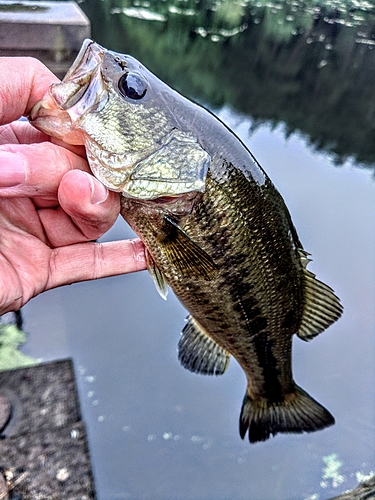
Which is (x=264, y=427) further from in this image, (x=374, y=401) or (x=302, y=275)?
(x=374, y=401)

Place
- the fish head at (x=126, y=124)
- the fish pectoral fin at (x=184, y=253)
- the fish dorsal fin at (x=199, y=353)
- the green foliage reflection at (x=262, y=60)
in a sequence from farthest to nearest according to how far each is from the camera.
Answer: the green foliage reflection at (x=262, y=60) < the fish dorsal fin at (x=199, y=353) < the fish pectoral fin at (x=184, y=253) < the fish head at (x=126, y=124)

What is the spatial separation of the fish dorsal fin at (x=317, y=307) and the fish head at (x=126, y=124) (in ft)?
2.30

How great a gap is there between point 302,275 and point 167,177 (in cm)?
71

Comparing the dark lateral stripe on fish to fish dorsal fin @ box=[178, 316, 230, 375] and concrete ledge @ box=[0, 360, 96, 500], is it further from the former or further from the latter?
concrete ledge @ box=[0, 360, 96, 500]

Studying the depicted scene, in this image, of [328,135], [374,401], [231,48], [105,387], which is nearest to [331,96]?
[328,135]

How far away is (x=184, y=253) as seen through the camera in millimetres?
1369

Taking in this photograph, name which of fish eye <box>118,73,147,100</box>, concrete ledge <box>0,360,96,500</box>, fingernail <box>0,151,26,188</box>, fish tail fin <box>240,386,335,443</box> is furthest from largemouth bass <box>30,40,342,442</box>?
concrete ledge <box>0,360,96,500</box>

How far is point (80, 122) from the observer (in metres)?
1.13

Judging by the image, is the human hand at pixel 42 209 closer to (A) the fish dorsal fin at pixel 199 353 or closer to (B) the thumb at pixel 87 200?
(B) the thumb at pixel 87 200

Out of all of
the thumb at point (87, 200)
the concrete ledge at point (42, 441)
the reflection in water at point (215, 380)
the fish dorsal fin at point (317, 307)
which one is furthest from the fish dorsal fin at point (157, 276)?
the reflection in water at point (215, 380)

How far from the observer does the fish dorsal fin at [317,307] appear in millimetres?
1663

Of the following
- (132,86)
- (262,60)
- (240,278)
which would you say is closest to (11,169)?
(132,86)

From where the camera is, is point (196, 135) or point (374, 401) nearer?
point (196, 135)

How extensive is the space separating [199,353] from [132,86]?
1.25 meters
